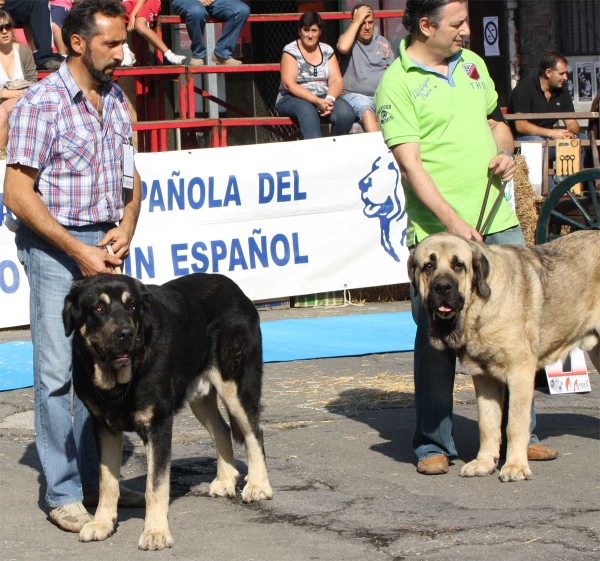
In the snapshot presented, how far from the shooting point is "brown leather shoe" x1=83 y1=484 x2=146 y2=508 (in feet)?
17.5

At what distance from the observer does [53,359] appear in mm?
5031

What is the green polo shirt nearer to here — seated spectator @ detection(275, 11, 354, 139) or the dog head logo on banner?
the dog head logo on banner

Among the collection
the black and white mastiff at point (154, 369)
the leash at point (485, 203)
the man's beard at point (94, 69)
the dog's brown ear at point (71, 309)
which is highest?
the man's beard at point (94, 69)

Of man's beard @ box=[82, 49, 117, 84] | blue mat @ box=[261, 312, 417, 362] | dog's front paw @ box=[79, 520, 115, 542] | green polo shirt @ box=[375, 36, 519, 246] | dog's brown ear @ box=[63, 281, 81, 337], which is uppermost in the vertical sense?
man's beard @ box=[82, 49, 117, 84]

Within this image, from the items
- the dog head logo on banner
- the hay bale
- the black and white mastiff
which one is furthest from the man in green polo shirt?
the hay bale

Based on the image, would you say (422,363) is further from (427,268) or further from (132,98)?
(132,98)

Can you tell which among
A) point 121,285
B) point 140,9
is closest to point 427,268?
point 121,285

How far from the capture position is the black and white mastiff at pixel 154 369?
4594 mm

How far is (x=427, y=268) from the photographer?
535 centimetres

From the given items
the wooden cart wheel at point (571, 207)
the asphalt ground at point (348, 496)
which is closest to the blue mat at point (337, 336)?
the asphalt ground at point (348, 496)

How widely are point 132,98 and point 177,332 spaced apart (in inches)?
383

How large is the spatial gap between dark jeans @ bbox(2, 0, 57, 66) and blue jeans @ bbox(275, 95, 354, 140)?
278cm

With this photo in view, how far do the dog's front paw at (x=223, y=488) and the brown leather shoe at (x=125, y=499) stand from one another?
36 cm

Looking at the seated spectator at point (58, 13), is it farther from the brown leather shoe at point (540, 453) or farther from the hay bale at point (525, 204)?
the brown leather shoe at point (540, 453)
